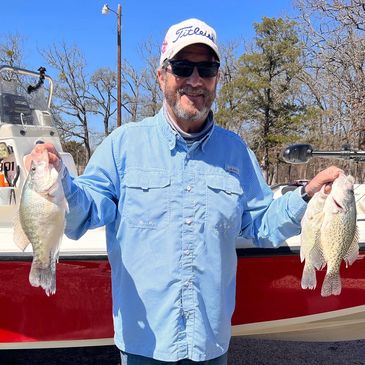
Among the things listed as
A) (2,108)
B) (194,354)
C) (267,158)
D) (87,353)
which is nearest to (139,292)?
(194,354)

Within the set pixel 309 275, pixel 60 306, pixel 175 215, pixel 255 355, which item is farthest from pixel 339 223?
pixel 255 355

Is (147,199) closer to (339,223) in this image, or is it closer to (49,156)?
(49,156)

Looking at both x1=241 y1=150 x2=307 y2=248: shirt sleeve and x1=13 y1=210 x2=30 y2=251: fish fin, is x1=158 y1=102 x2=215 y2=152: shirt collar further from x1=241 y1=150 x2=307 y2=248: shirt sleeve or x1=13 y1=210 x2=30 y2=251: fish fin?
x1=13 y1=210 x2=30 y2=251: fish fin

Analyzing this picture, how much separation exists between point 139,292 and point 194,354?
33 cm

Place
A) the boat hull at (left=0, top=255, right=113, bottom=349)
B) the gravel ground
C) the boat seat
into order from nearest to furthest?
the boat hull at (left=0, top=255, right=113, bottom=349) → the gravel ground → the boat seat

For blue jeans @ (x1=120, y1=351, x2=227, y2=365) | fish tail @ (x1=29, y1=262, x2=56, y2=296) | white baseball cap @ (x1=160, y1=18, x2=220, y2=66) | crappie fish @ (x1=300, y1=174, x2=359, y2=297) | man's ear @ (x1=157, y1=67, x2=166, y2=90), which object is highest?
white baseball cap @ (x1=160, y1=18, x2=220, y2=66)

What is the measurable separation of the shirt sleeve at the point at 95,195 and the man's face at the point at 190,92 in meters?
0.31

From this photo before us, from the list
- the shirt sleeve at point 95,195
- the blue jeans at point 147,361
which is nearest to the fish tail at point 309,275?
the blue jeans at point 147,361

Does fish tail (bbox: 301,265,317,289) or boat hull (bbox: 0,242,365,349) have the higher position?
fish tail (bbox: 301,265,317,289)

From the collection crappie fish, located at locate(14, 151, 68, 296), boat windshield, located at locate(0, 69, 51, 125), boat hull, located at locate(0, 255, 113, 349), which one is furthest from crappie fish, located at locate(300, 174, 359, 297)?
boat windshield, located at locate(0, 69, 51, 125)

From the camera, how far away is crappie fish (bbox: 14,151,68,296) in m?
1.60

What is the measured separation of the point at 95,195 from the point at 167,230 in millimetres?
317

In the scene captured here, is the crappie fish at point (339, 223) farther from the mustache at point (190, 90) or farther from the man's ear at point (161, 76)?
the man's ear at point (161, 76)

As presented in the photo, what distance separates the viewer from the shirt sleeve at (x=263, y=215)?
208cm
